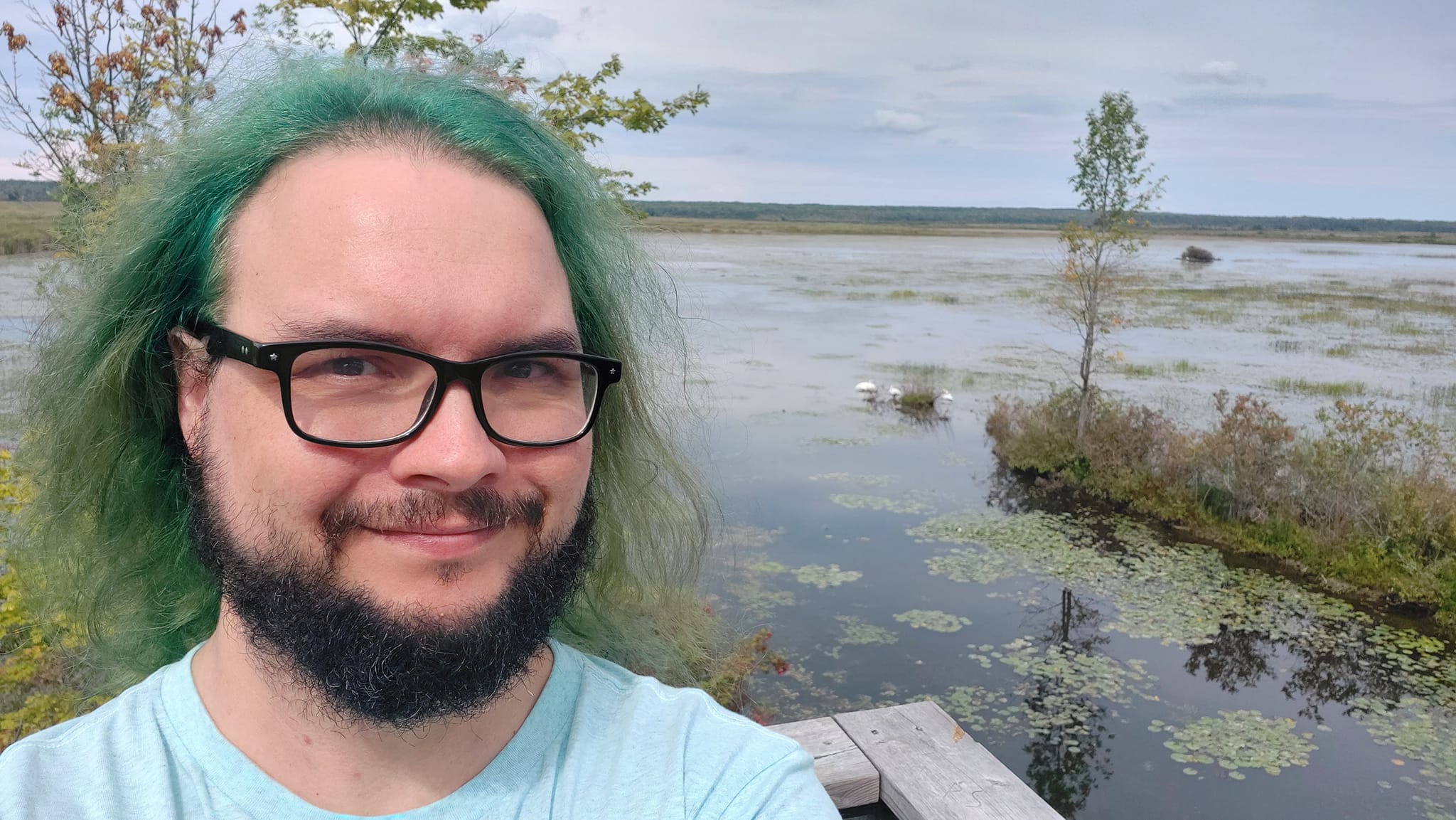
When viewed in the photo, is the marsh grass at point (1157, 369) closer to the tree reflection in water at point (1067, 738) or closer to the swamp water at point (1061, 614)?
the swamp water at point (1061, 614)

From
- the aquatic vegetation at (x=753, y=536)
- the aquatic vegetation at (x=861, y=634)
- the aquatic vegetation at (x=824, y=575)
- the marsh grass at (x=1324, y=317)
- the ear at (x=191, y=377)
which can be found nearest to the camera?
the ear at (x=191, y=377)

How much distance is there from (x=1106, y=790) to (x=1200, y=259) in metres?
64.1

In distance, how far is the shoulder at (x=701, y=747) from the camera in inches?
40.6

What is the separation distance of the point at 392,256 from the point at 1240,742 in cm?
735

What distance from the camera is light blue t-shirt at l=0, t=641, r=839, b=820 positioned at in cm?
96

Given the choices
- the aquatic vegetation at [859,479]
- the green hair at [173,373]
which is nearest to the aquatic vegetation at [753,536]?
the aquatic vegetation at [859,479]

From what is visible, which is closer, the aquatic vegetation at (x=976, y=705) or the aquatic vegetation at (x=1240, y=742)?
the aquatic vegetation at (x=1240, y=742)

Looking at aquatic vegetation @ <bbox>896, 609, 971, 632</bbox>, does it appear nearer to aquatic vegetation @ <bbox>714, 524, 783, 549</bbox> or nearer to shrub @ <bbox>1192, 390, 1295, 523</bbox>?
aquatic vegetation @ <bbox>714, 524, 783, 549</bbox>

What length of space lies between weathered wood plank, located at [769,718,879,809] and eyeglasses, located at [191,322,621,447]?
5.74 ft

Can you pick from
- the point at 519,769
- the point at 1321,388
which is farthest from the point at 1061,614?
the point at 1321,388

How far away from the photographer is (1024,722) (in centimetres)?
677

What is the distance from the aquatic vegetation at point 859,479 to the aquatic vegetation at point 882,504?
20.5 inches

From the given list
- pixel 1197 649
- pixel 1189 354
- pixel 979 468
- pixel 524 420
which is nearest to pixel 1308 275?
pixel 1189 354

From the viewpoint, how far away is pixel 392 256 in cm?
100
